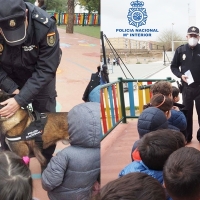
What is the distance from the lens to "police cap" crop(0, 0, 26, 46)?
3.01 ft

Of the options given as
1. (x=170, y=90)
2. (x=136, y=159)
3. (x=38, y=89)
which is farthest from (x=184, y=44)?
(x=38, y=89)

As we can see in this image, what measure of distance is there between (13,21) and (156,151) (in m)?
0.48

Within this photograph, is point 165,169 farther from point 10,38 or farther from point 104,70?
point 10,38

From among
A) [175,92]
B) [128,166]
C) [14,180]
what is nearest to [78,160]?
[128,166]

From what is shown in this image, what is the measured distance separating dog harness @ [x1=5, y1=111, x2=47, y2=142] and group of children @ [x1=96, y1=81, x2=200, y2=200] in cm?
26

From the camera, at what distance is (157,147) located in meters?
1.03

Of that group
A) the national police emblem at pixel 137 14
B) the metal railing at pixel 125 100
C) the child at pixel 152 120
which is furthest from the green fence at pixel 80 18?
the child at pixel 152 120

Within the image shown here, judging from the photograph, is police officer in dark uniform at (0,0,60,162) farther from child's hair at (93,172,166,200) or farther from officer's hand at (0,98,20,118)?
child's hair at (93,172,166,200)

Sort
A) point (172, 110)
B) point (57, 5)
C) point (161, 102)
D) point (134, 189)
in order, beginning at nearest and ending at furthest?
point (134, 189), point (57, 5), point (161, 102), point (172, 110)

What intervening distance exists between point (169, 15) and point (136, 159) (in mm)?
423

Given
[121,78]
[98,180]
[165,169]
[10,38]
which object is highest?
[10,38]

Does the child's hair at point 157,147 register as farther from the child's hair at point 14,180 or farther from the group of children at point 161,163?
the child's hair at point 14,180

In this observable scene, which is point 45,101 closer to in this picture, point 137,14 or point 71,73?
point 71,73

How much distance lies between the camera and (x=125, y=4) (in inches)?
43.1
